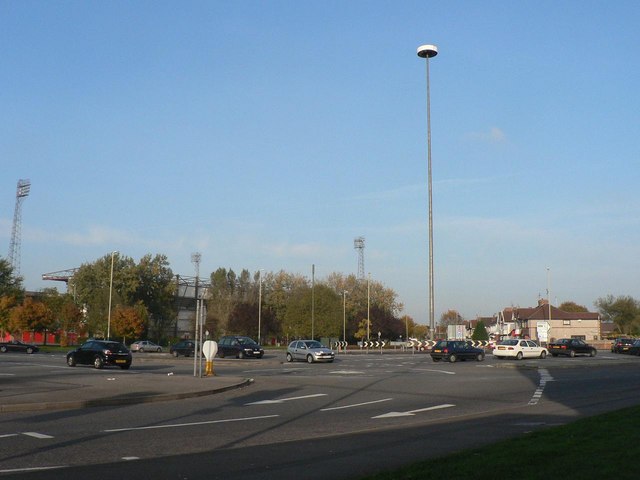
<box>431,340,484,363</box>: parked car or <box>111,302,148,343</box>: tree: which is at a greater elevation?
<box>111,302,148,343</box>: tree

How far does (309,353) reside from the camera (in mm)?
46562

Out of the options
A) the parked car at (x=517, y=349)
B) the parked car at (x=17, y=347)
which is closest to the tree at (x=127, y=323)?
the parked car at (x=17, y=347)

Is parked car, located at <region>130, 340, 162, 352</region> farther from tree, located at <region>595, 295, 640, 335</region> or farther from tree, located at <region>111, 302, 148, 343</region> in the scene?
tree, located at <region>595, 295, 640, 335</region>

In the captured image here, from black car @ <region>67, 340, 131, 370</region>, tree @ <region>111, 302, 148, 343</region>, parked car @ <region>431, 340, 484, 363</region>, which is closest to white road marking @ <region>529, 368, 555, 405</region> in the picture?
parked car @ <region>431, 340, 484, 363</region>

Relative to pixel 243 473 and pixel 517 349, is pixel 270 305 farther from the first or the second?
pixel 243 473

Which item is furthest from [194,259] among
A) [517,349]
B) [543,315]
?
[517,349]

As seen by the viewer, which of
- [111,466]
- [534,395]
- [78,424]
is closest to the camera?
[111,466]

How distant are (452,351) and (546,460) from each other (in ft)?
122

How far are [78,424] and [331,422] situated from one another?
208 inches

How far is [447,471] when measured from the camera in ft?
27.5

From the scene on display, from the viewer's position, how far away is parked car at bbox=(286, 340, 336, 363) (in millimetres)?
46406

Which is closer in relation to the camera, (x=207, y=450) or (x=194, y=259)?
(x=207, y=450)

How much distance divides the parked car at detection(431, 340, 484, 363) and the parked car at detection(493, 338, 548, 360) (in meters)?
5.63

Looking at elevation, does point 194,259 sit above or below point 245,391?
above
